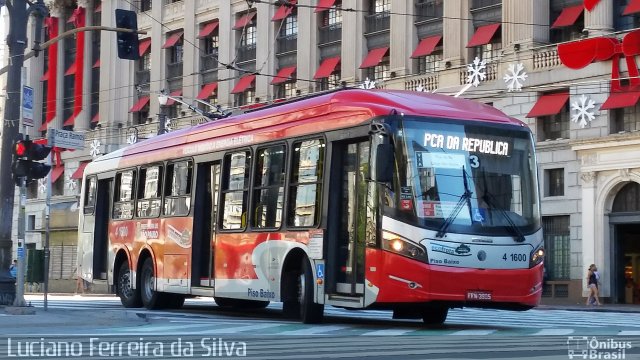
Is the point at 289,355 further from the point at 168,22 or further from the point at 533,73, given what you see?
the point at 168,22

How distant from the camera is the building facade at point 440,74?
41594 mm

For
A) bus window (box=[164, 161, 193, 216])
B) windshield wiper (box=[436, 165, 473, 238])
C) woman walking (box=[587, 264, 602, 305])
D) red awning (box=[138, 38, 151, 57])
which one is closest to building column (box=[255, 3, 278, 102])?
red awning (box=[138, 38, 151, 57])

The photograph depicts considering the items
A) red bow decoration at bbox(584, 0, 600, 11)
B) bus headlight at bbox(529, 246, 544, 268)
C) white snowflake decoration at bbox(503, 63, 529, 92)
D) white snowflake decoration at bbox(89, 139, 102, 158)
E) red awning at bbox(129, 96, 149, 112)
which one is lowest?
bus headlight at bbox(529, 246, 544, 268)

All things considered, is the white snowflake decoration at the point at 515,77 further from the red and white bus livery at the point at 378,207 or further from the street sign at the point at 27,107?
the street sign at the point at 27,107

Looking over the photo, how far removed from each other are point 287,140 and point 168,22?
142 feet

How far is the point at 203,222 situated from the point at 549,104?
2134cm

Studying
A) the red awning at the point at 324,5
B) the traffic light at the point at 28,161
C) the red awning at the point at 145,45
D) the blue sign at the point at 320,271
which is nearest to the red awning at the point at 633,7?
the red awning at the point at 324,5

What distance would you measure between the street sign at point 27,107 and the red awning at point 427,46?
83.8ft

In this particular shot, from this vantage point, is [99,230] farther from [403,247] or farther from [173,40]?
[173,40]

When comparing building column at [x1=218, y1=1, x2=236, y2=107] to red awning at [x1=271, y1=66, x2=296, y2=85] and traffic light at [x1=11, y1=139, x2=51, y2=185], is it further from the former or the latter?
traffic light at [x1=11, y1=139, x2=51, y2=185]

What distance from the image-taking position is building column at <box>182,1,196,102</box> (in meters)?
60.5

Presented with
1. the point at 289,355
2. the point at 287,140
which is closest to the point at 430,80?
the point at 287,140

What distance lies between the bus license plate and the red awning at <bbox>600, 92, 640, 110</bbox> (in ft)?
74.4

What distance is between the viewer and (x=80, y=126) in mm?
68125
